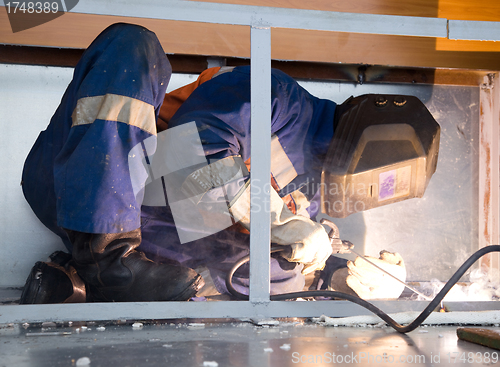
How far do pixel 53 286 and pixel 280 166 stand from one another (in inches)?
32.5

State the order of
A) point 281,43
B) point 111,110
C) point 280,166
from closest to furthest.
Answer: point 111,110 → point 280,166 → point 281,43

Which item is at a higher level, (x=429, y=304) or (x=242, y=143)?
(x=242, y=143)

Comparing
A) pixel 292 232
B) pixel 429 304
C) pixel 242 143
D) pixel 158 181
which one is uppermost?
pixel 242 143

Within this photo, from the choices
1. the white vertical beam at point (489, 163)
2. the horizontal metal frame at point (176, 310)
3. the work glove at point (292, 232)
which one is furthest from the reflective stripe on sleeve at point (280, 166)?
the white vertical beam at point (489, 163)

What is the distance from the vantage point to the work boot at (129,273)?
1008 mm

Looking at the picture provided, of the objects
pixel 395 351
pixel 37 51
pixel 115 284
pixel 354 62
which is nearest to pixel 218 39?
pixel 354 62

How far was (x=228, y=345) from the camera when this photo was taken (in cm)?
71

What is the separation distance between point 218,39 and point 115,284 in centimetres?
112

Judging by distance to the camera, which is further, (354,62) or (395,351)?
(354,62)

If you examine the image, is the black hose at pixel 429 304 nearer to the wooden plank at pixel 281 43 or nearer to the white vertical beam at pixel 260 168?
the white vertical beam at pixel 260 168

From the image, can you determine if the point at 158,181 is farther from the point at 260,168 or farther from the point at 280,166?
the point at 260,168

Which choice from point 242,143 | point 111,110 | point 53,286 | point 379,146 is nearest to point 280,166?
point 242,143

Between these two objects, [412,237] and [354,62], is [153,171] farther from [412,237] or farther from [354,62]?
[412,237]

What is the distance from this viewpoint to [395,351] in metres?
0.69
